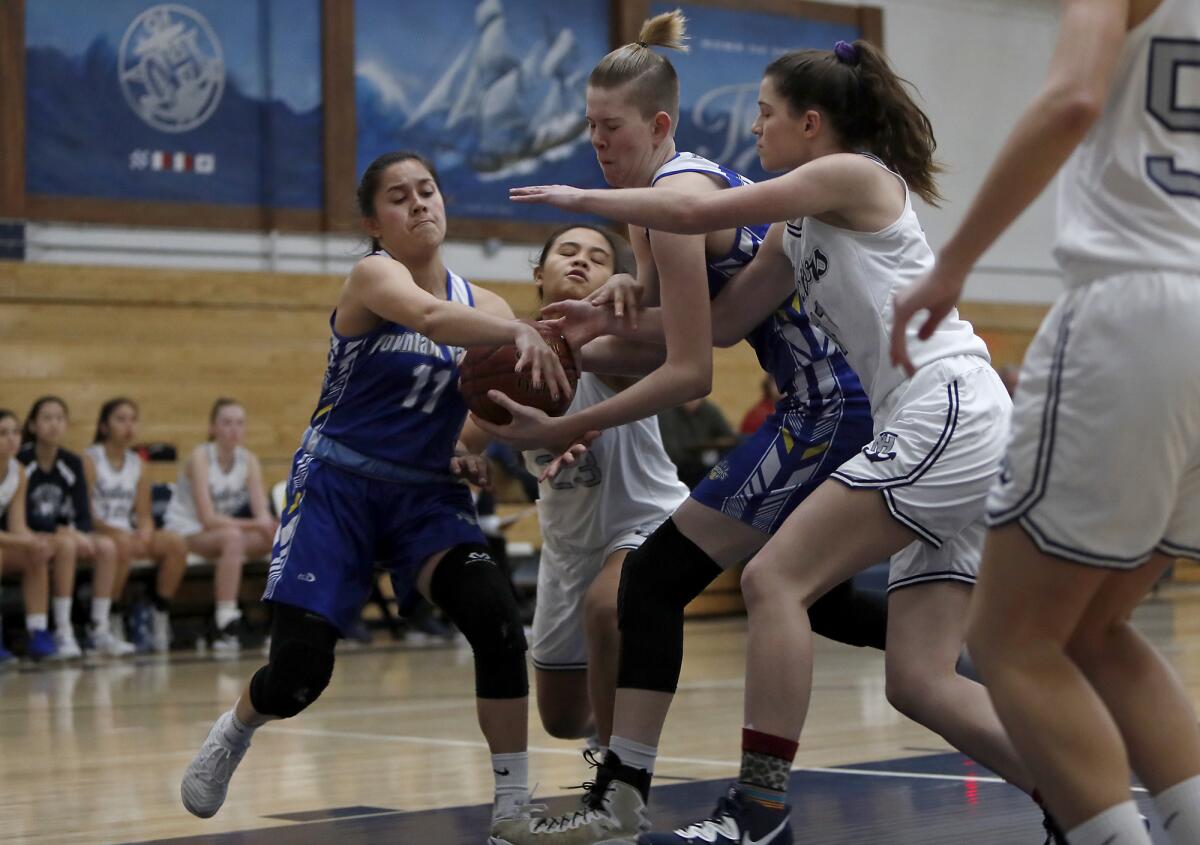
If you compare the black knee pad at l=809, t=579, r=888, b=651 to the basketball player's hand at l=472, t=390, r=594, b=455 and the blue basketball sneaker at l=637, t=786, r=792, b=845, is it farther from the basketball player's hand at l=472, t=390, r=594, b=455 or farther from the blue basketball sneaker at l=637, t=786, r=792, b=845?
the blue basketball sneaker at l=637, t=786, r=792, b=845

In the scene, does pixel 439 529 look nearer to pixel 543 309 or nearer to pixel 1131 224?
pixel 543 309

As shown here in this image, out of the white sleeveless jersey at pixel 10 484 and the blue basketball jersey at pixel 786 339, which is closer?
the blue basketball jersey at pixel 786 339

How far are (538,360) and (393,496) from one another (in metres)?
0.51

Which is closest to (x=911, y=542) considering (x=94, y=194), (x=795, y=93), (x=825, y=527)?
(x=825, y=527)

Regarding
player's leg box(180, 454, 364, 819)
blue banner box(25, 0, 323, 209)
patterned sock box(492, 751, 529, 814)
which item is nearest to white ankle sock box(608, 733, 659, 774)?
patterned sock box(492, 751, 529, 814)

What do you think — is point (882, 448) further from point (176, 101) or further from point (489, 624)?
point (176, 101)

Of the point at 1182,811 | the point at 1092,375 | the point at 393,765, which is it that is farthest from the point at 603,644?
the point at 1092,375

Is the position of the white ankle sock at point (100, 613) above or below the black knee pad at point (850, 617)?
below

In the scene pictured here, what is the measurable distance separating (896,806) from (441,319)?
1.53 m

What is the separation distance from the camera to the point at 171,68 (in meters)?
11.6

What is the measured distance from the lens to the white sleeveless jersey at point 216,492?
920cm

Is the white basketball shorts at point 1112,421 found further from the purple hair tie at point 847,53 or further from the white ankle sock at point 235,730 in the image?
the white ankle sock at point 235,730

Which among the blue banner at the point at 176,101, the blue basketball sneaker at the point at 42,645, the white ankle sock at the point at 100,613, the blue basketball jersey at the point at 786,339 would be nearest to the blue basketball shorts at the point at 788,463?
the blue basketball jersey at the point at 786,339

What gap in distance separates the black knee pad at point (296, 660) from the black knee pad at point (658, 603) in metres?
0.65
